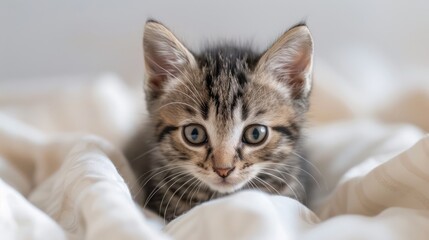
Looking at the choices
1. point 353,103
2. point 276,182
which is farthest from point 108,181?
point 353,103

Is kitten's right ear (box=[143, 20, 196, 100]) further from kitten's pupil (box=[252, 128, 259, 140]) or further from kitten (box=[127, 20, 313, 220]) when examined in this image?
kitten's pupil (box=[252, 128, 259, 140])

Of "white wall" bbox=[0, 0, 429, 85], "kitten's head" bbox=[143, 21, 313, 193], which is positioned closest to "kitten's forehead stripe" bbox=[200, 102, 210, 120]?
"kitten's head" bbox=[143, 21, 313, 193]

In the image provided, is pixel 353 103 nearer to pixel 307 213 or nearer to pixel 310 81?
pixel 310 81

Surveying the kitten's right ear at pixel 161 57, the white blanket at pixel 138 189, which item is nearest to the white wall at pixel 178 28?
the white blanket at pixel 138 189

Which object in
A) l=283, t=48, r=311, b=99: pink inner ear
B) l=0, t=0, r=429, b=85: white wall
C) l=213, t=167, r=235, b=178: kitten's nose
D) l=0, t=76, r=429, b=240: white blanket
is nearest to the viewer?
l=0, t=76, r=429, b=240: white blanket

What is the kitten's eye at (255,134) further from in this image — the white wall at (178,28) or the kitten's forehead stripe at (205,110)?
the white wall at (178,28)

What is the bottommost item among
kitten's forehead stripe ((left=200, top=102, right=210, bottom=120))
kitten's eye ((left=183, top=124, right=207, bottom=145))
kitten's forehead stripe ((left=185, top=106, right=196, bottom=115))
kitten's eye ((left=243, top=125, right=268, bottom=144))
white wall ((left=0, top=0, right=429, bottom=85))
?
white wall ((left=0, top=0, right=429, bottom=85))

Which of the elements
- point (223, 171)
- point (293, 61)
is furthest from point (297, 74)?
point (223, 171)

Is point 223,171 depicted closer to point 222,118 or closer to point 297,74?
point 222,118
